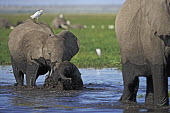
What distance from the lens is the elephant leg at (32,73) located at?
1273 centimetres

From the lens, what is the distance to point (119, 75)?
1566cm

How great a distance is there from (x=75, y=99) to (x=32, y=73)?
6.95 ft

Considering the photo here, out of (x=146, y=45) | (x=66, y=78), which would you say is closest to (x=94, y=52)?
(x=66, y=78)

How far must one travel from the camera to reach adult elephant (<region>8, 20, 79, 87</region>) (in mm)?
12172

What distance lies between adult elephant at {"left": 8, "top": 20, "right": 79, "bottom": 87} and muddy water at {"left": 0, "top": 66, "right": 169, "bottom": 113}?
1.63 feet

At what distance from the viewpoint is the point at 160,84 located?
891 centimetres

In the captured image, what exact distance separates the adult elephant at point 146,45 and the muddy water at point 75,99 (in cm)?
33

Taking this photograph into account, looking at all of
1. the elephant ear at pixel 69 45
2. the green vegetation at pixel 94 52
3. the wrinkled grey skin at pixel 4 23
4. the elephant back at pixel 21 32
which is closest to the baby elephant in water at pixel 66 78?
the elephant ear at pixel 69 45

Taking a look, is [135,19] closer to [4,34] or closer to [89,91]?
[89,91]

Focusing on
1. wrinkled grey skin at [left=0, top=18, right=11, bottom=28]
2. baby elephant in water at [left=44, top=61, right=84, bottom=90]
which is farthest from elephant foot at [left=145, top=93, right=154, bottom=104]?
wrinkled grey skin at [left=0, top=18, right=11, bottom=28]

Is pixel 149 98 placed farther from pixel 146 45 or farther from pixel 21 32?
pixel 21 32

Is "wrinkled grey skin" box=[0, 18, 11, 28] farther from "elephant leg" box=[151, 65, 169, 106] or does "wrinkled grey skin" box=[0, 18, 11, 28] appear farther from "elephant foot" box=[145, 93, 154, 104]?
"elephant leg" box=[151, 65, 169, 106]

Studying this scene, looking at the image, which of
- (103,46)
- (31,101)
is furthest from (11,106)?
(103,46)

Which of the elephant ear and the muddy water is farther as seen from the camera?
the elephant ear
